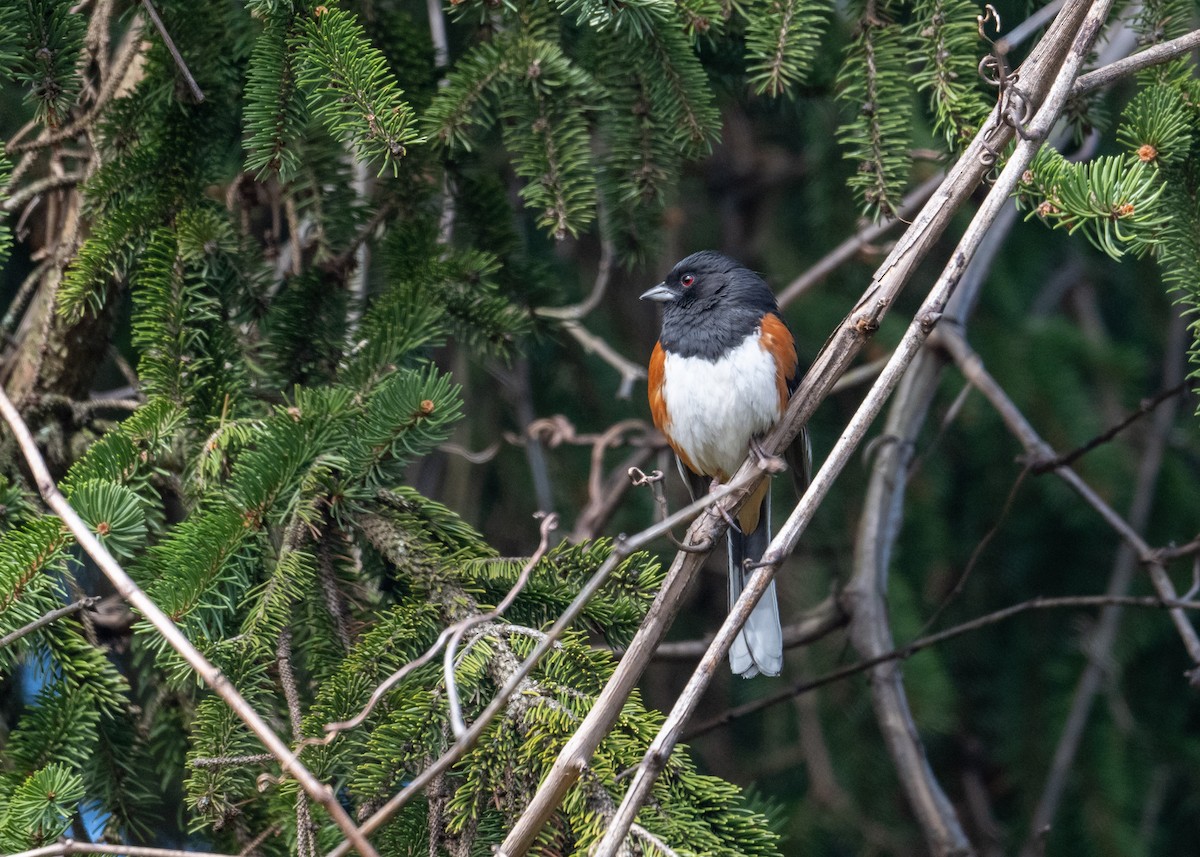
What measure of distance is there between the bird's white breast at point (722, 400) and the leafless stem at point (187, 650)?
1.26 meters

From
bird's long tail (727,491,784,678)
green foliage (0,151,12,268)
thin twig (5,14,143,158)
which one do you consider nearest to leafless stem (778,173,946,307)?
bird's long tail (727,491,784,678)

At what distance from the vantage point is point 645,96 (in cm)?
191

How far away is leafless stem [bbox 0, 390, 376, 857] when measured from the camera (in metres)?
1.07

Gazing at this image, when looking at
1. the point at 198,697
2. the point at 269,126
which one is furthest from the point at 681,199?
the point at 198,697

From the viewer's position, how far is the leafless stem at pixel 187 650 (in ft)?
3.52

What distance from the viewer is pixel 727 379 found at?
2.31 m

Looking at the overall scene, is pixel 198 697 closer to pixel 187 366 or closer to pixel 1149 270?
pixel 187 366

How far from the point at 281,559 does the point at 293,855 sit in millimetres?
382

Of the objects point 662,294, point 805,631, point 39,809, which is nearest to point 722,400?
point 662,294

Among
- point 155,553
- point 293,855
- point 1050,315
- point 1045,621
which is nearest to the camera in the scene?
point 293,855

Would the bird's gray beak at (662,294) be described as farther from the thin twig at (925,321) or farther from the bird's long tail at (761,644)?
the thin twig at (925,321)

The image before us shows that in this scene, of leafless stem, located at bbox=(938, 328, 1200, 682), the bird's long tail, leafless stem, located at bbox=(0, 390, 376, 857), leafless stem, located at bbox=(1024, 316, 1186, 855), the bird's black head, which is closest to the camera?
leafless stem, located at bbox=(0, 390, 376, 857)

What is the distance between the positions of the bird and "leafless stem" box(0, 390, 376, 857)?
3.91 feet

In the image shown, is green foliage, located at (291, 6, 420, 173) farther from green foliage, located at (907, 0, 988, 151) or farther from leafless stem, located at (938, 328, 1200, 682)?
leafless stem, located at (938, 328, 1200, 682)
